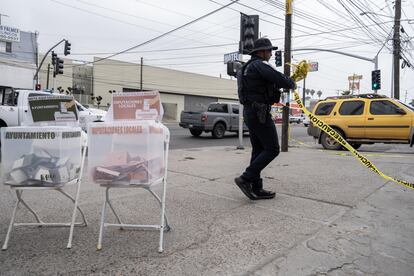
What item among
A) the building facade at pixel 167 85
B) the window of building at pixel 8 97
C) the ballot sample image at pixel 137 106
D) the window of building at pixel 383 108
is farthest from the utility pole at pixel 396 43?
the building facade at pixel 167 85

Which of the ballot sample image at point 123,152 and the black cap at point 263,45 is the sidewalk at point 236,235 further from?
the black cap at point 263,45

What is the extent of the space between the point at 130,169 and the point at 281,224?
5.48ft

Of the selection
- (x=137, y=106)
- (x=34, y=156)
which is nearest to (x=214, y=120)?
(x=137, y=106)

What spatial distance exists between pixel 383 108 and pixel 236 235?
953 cm

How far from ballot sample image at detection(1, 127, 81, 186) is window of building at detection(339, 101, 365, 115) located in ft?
34.4

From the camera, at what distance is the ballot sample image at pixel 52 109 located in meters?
3.27

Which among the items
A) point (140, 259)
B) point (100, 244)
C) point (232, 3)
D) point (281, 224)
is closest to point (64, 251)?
point (100, 244)

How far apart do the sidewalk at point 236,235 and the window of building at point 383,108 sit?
6.25m

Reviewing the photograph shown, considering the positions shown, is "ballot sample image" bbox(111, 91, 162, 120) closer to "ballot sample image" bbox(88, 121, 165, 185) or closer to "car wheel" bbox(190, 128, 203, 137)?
"ballot sample image" bbox(88, 121, 165, 185)

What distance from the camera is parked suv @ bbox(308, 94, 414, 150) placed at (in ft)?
34.3

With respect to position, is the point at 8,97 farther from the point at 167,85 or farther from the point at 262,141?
the point at 167,85

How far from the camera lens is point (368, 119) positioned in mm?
11039

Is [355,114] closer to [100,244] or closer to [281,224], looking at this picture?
[281,224]

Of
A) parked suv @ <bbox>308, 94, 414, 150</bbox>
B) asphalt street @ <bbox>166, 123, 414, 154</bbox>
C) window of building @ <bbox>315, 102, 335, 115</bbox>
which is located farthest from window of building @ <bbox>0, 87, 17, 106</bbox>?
window of building @ <bbox>315, 102, 335, 115</bbox>
